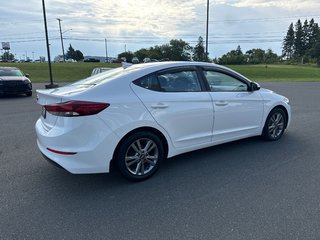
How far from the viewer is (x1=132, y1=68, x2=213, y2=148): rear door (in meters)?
3.78

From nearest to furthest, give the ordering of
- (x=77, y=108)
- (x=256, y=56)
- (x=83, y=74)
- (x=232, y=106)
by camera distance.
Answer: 1. (x=77, y=108)
2. (x=232, y=106)
3. (x=83, y=74)
4. (x=256, y=56)

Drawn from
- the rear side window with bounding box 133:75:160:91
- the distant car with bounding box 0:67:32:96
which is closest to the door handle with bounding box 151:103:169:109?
the rear side window with bounding box 133:75:160:91

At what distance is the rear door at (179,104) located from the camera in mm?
3777

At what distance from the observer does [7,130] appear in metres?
6.66

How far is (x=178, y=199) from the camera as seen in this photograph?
10.9 ft

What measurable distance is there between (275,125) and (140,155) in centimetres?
311

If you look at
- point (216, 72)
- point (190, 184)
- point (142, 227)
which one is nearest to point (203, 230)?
point (142, 227)

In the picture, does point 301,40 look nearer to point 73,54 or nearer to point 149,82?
point 73,54

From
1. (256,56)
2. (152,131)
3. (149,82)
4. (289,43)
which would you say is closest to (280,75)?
(149,82)

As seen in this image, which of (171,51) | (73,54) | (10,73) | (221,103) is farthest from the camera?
(73,54)

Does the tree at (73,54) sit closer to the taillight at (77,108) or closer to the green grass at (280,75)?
the green grass at (280,75)

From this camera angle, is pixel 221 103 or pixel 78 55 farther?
pixel 78 55

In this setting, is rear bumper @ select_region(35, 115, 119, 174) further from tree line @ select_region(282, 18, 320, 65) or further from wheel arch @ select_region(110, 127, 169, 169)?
tree line @ select_region(282, 18, 320, 65)

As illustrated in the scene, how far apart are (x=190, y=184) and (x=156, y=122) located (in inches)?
36.6
